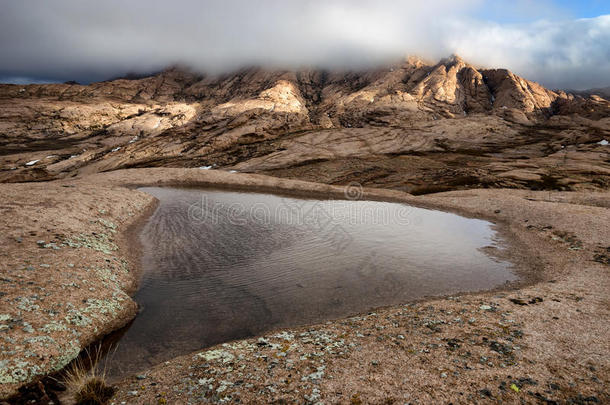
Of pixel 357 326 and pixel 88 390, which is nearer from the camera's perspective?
pixel 88 390

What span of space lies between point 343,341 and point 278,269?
9.14 metres

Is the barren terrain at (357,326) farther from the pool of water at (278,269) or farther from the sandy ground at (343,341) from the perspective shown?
the pool of water at (278,269)

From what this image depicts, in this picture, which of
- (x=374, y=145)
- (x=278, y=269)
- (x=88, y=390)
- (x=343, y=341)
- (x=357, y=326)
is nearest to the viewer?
(x=88, y=390)

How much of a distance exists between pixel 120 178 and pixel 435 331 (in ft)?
216

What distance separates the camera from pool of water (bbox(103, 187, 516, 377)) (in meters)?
13.2

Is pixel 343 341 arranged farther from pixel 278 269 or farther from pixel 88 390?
pixel 278 269

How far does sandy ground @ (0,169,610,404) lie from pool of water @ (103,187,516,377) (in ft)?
4.71

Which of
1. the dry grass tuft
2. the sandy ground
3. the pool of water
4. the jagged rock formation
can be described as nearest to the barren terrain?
the sandy ground

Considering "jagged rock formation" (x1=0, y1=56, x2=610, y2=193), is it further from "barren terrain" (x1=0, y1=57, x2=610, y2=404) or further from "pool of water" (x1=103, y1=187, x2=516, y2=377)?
"pool of water" (x1=103, y1=187, x2=516, y2=377)

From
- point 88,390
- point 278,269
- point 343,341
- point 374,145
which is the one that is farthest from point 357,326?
point 374,145

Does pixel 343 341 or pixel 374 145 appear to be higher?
pixel 374 145

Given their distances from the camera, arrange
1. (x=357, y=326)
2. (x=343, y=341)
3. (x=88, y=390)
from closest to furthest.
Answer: (x=88, y=390)
(x=343, y=341)
(x=357, y=326)

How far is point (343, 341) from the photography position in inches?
439

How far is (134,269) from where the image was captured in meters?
18.5
